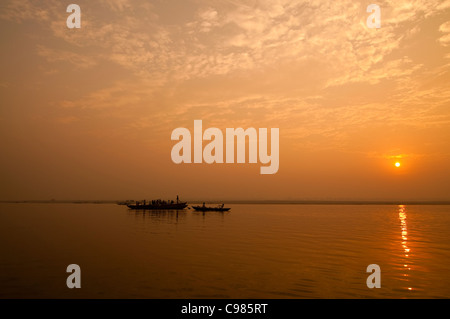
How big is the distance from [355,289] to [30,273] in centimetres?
1800

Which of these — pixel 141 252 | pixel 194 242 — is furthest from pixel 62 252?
Answer: pixel 194 242

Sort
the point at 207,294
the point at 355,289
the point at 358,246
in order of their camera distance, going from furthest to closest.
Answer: the point at 358,246, the point at 355,289, the point at 207,294

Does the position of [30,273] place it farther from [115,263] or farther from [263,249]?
[263,249]

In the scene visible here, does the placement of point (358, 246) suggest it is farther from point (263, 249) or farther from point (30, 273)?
point (30, 273)

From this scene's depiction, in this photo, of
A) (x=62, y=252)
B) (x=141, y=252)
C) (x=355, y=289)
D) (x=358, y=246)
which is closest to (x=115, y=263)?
(x=141, y=252)

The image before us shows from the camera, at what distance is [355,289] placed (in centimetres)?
1620

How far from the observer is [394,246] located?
3178 centimetres
